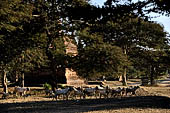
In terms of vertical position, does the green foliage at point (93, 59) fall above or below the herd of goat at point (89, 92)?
above

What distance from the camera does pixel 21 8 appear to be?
2447 centimetres

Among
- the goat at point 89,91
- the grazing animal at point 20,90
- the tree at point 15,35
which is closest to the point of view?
the goat at point 89,91

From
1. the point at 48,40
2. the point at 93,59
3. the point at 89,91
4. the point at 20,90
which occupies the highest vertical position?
the point at 48,40

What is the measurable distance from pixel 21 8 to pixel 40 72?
1758cm

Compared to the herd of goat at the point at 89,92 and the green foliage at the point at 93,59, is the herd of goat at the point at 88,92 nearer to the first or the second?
the herd of goat at the point at 89,92

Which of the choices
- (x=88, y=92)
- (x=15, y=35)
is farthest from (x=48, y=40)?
(x=88, y=92)

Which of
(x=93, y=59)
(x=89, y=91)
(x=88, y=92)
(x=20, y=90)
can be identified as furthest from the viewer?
(x=93, y=59)

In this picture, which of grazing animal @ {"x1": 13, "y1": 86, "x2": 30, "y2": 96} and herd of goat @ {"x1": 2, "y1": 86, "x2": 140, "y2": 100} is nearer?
herd of goat @ {"x1": 2, "y1": 86, "x2": 140, "y2": 100}

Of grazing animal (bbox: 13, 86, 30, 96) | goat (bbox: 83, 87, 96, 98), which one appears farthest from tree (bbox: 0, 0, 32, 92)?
goat (bbox: 83, 87, 96, 98)

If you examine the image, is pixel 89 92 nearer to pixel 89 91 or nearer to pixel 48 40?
pixel 89 91

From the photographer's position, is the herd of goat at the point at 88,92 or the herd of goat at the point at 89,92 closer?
the herd of goat at the point at 88,92

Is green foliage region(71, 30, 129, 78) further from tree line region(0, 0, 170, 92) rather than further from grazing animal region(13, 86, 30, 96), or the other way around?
grazing animal region(13, 86, 30, 96)

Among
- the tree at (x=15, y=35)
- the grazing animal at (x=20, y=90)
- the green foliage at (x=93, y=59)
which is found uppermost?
the tree at (x=15, y=35)

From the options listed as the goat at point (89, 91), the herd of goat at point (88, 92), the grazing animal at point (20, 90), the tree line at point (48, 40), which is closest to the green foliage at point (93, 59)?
the tree line at point (48, 40)
